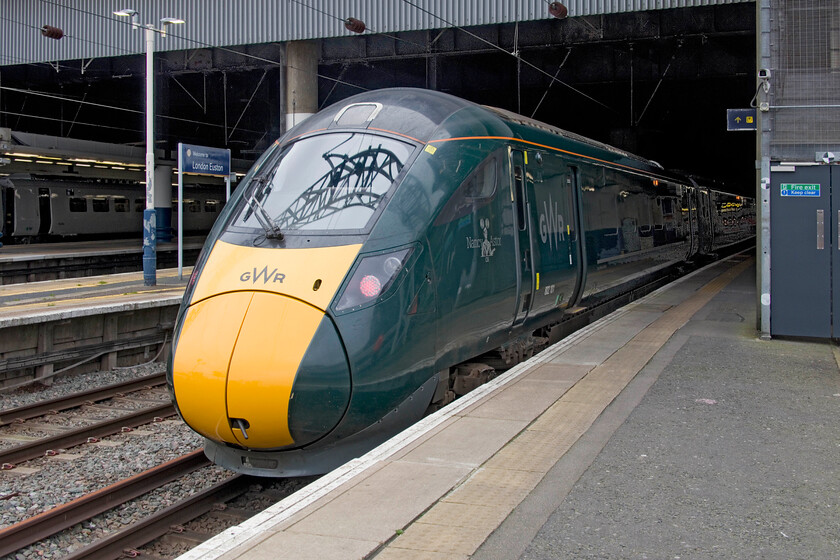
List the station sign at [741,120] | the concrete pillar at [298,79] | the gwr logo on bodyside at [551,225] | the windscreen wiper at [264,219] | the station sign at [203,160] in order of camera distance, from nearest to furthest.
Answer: the windscreen wiper at [264,219]
the gwr logo on bodyside at [551,225]
the station sign at [741,120]
the station sign at [203,160]
the concrete pillar at [298,79]

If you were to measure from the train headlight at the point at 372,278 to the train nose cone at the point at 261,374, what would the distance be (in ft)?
0.88

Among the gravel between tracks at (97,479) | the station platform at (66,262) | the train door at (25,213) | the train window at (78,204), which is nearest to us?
the gravel between tracks at (97,479)

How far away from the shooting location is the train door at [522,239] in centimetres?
814

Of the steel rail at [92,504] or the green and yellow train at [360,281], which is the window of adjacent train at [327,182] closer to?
the green and yellow train at [360,281]

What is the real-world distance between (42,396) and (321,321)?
6803mm

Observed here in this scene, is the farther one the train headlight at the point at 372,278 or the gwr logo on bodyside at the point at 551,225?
the gwr logo on bodyside at the point at 551,225

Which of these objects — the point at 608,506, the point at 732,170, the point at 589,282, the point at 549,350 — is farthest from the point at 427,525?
the point at 732,170

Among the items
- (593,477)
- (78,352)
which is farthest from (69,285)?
(593,477)

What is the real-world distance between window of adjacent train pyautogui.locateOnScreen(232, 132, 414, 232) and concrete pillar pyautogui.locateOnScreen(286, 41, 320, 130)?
13482 millimetres

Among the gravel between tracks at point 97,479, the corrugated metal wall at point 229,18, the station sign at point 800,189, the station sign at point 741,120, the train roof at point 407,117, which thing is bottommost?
the gravel between tracks at point 97,479

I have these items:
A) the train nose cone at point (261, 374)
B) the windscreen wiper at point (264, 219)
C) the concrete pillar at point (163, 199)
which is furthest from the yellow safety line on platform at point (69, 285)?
the concrete pillar at point (163, 199)

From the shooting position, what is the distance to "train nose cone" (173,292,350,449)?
5465 millimetres

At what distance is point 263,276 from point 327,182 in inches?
46.0

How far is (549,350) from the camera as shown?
9.43 metres
